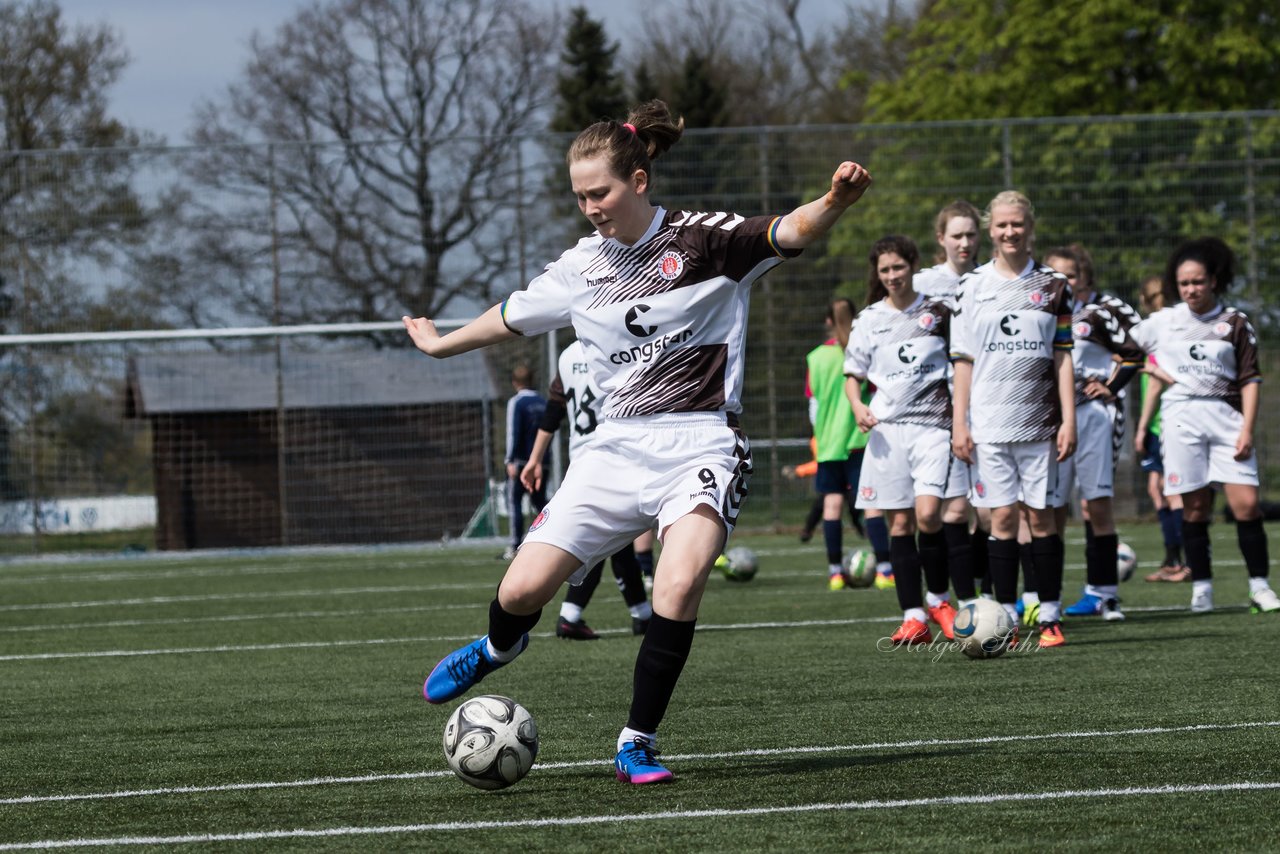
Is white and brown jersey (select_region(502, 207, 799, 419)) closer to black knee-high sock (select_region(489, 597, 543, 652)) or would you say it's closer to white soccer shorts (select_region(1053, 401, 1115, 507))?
black knee-high sock (select_region(489, 597, 543, 652))

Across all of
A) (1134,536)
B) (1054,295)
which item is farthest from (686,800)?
(1134,536)

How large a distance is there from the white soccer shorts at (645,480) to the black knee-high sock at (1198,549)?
5.47 m

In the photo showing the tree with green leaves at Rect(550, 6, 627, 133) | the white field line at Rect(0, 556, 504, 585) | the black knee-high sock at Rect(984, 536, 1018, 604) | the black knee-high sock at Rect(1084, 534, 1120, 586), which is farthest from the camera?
the tree with green leaves at Rect(550, 6, 627, 133)

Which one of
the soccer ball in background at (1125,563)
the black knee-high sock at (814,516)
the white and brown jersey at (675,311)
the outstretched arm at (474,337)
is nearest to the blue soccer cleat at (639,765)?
the white and brown jersey at (675,311)

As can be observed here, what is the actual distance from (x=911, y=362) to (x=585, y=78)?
1357 inches

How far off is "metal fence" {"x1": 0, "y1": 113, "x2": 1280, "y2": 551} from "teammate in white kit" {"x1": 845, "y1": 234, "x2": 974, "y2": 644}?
11.1 m

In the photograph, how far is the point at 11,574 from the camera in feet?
56.3

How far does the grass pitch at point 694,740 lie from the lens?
394cm

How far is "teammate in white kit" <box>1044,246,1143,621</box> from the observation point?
9250 millimetres

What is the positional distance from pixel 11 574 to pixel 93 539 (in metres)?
2.14

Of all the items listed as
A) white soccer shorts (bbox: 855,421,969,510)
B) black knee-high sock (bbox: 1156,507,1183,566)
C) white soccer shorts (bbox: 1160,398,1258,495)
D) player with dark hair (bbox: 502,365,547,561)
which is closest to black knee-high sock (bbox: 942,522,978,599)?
white soccer shorts (bbox: 855,421,969,510)

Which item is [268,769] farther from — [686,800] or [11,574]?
[11,574]

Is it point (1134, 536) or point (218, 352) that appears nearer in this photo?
point (1134, 536)

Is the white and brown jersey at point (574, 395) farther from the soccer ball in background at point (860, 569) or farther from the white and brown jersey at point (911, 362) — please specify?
the soccer ball in background at point (860, 569)
